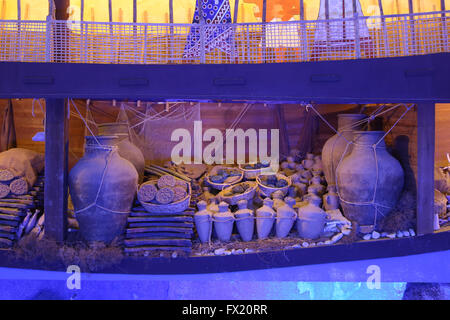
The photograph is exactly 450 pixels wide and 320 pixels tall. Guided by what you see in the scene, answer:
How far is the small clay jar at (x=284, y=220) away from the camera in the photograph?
5.54 m

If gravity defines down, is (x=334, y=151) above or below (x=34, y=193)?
above

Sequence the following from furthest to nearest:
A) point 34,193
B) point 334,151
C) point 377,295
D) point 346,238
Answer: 1. point 334,151
2. point 34,193
3. point 346,238
4. point 377,295

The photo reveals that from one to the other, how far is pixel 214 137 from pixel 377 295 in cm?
447

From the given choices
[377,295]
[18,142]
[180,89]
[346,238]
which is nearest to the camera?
[377,295]

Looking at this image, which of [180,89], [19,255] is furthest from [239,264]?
[19,255]

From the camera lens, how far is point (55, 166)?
17.3 feet

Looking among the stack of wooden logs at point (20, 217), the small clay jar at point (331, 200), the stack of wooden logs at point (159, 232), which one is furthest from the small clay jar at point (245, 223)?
the stack of wooden logs at point (20, 217)

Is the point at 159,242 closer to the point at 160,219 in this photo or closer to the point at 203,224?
the point at 160,219

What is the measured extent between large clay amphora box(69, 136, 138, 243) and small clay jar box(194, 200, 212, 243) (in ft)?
3.37

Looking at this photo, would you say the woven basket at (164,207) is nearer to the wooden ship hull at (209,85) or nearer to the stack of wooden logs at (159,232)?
the stack of wooden logs at (159,232)

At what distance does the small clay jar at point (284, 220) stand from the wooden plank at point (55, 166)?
9.88ft

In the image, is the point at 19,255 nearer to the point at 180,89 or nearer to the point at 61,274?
the point at 61,274

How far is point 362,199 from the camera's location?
5809mm

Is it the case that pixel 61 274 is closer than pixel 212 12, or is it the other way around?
pixel 61 274
